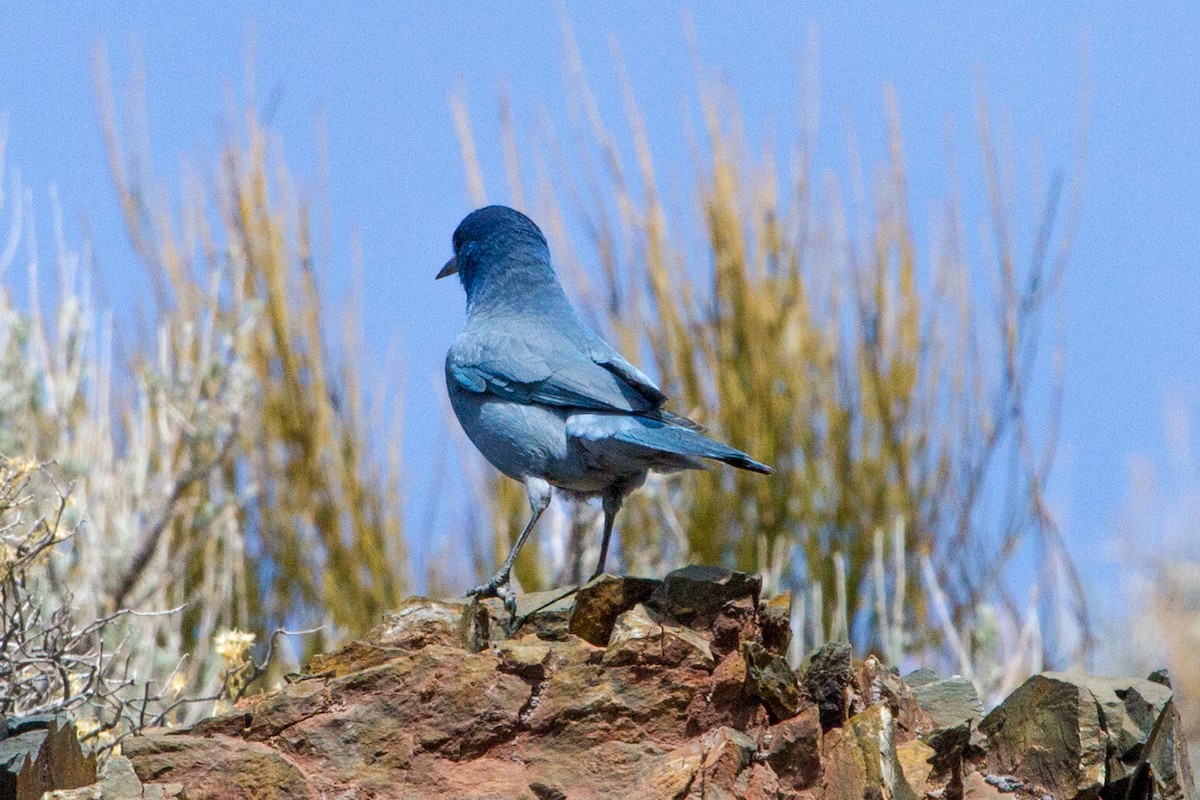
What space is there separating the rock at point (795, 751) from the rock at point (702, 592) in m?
0.37

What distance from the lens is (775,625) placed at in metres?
3.98

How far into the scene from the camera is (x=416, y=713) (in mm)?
3748

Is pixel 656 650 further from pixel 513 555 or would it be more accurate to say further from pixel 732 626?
pixel 513 555

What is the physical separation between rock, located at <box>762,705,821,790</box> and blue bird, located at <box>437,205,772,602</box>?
77 centimetres

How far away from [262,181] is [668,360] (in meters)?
3.10

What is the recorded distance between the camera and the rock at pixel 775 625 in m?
3.98

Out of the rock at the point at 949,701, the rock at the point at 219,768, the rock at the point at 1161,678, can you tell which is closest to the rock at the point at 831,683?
the rock at the point at 949,701

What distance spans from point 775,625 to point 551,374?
3.76 feet

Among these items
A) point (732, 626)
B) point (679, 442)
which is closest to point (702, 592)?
point (732, 626)

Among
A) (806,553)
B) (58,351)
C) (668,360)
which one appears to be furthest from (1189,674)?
(58,351)

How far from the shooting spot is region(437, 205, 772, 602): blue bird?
439 cm

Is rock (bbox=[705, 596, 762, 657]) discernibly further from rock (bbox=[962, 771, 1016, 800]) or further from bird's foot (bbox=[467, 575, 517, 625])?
rock (bbox=[962, 771, 1016, 800])

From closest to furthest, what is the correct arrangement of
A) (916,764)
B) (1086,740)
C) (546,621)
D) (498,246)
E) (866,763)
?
(866,763) → (916,764) → (1086,740) → (546,621) → (498,246)

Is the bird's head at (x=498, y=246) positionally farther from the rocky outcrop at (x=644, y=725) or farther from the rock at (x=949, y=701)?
the rock at (x=949, y=701)
